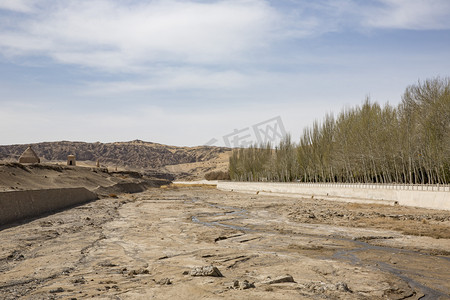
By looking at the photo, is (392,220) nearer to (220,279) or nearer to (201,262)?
(201,262)

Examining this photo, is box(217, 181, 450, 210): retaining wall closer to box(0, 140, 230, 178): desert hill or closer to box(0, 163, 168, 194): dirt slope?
box(0, 163, 168, 194): dirt slope

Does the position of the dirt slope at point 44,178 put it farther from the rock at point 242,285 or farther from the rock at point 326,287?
the rock at point 326,287

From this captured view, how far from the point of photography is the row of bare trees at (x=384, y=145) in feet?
87.7

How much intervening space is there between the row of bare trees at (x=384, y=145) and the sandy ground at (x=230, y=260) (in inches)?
412

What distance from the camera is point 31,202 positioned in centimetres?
1934

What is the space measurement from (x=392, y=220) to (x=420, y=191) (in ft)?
21.3

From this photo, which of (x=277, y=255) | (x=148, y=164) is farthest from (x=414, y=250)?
(x=148, y=164)

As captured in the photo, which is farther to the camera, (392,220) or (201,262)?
(392,220)

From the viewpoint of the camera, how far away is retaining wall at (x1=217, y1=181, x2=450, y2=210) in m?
21.9

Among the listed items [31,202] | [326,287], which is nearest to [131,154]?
[31,202]

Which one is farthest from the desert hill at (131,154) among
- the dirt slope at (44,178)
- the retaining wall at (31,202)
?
the retaining wall at (31,202)

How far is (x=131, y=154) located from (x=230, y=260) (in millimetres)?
168285

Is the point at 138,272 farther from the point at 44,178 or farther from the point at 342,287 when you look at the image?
the point at 44,178

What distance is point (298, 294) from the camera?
22.6ft
